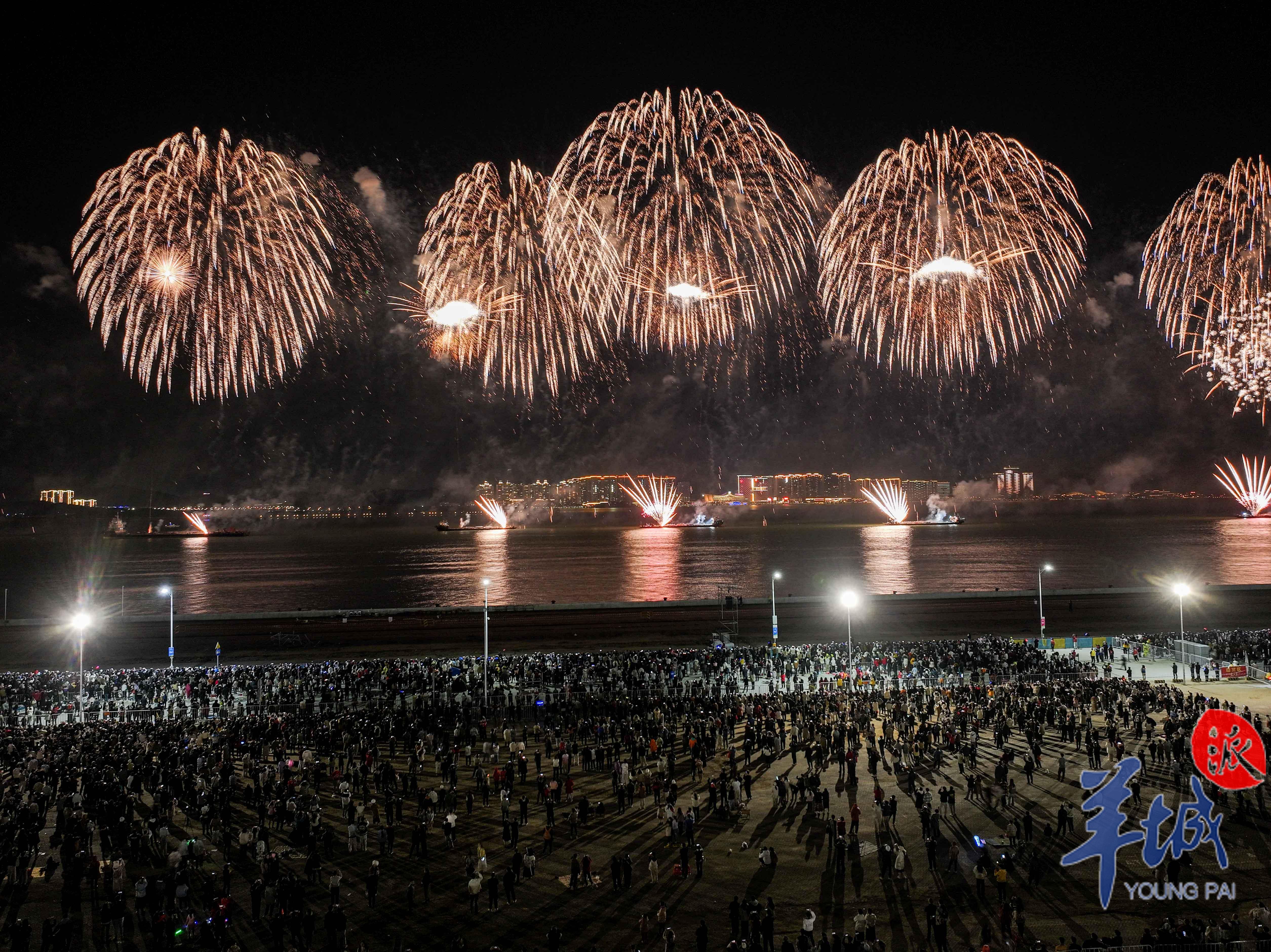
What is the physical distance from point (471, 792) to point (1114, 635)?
31338 mm

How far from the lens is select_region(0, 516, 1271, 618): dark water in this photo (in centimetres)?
6047

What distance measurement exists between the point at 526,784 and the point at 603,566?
6886 centimetres

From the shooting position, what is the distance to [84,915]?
452 inches

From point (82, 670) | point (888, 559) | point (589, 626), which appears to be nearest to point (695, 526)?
point (888, 559)

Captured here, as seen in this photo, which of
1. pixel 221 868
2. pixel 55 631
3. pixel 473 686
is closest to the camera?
pixel 221 868

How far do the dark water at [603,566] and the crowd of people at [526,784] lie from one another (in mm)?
29344

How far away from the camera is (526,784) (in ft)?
56.1

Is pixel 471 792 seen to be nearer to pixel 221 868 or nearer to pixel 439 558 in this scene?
pixel 221 868

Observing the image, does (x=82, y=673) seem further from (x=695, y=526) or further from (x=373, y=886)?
(x=695, y=526)

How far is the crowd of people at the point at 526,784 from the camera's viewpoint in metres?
11.5

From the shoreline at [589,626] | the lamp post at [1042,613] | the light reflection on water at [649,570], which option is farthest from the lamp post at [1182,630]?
the light reflection on water at [649,570]

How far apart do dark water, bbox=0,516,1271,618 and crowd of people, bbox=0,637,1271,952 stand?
29.3 m

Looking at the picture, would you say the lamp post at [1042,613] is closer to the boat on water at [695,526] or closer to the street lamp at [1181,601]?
the street lamp at [1181,601]

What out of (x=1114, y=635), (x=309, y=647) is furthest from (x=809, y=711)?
(x=309, y=647)
